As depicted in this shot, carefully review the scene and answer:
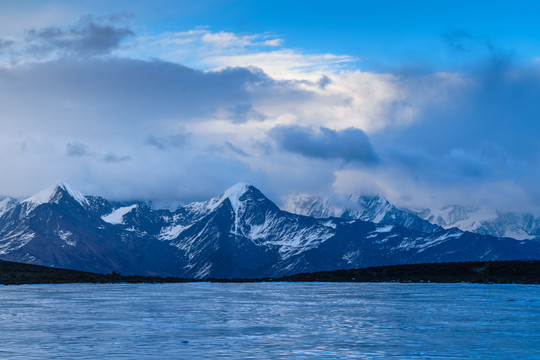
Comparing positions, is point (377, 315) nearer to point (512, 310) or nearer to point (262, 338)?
point (512, 310)

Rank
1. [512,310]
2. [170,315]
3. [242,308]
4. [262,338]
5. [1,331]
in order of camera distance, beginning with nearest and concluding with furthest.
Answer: [262,338]
[1,331]
[170,315]
[512,310]
[242,308]

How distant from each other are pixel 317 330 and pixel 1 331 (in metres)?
26.8

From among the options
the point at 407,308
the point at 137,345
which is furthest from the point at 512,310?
the point at 137,345

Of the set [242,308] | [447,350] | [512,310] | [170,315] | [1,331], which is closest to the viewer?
[447,350]

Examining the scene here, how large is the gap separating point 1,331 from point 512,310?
58.3 meters

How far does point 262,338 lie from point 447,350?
14.4 meters

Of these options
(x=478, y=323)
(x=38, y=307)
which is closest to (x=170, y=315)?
(x=38, y=307)

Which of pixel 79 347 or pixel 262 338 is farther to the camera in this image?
pixel 262 338

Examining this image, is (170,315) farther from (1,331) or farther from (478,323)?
(478,323)

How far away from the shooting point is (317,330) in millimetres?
60844

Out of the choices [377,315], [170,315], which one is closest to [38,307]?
[170,315]

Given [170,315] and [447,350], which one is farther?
[170,315]

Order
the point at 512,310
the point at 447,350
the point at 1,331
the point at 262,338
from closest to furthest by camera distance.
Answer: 1. the point at 447,350
2. the point at 262,338
3. the point at 1,331
4. the point at 512,310

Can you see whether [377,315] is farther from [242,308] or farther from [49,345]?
[49,345]
